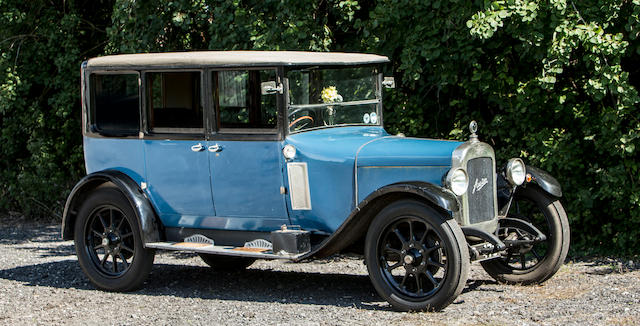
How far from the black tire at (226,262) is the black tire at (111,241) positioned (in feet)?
2.73

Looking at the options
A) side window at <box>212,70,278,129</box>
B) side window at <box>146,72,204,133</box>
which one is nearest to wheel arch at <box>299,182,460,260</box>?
side window at <box>212,70,278,129</box>

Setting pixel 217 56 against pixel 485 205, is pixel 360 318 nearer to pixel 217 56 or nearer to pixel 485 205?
pixel 485 205

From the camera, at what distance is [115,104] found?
7305mm

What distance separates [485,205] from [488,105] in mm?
2564

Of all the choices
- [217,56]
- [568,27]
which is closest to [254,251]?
[217,56]

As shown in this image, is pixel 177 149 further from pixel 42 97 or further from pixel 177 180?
pixel 42 97

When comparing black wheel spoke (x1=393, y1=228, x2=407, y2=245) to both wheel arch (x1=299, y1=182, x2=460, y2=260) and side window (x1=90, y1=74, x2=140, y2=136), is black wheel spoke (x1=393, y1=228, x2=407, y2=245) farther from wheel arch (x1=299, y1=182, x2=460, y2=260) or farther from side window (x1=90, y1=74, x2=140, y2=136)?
side window (x1=90, y1=74, x2=140, y2=136)

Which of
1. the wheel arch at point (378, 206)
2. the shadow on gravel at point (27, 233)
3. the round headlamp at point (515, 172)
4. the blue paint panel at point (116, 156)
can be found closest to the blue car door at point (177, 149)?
the blue paint panel at point (116, 156)

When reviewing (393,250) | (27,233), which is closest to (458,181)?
(393,250)

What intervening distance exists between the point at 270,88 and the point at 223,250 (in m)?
1.30

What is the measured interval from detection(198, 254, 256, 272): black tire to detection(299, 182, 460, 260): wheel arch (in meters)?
1.75

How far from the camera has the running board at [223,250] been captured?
6350mm

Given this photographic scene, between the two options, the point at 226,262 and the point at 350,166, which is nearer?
the point at 350,166

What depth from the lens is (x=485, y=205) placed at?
252 inches
